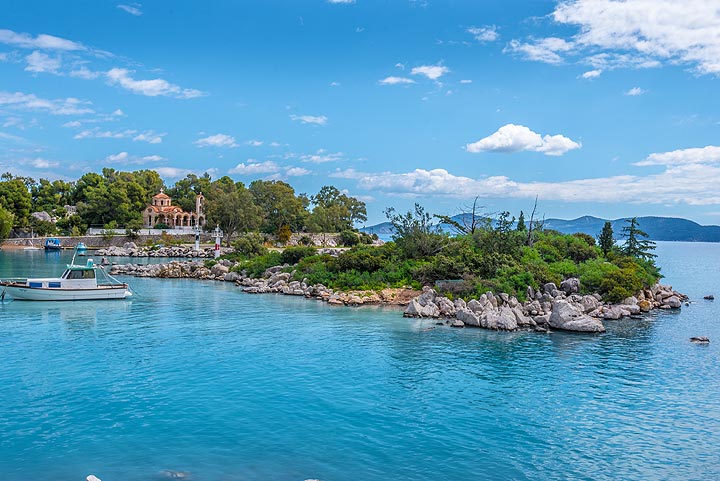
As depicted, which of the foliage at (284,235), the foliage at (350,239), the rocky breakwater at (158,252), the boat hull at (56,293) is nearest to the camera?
the boat hull at (56,293)

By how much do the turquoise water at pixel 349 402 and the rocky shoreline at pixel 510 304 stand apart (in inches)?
47.1

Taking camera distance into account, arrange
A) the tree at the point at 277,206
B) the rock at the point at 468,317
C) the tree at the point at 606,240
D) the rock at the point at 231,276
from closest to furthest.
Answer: the rock at the point at 468,317 < the tree at the point at 606,240 < the rock at the point at 231,276 < the tree at the point at 277,206

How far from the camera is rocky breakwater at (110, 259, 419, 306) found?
36.8 metres

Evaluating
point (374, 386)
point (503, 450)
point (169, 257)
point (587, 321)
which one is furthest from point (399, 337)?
point (169, 257)

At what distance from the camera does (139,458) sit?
1284 centimetres

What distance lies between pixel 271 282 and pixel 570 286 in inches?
873

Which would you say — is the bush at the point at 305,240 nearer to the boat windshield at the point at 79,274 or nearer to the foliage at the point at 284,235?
the foliage at the point at 284,235

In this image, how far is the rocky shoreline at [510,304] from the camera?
28.5 metres

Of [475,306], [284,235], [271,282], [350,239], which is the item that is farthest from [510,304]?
[284,235]

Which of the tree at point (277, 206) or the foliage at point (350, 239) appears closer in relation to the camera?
the foliage at point (350, 239)

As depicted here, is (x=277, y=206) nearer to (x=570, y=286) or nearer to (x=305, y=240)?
(x=305, y=240)

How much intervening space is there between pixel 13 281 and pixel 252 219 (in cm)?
5502

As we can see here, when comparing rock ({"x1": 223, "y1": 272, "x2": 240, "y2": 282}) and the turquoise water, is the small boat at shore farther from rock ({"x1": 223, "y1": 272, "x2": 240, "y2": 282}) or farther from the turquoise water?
the turquoise water

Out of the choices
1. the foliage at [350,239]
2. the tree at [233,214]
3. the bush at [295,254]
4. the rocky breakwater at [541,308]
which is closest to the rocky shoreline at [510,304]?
the rocky breakwater at [541,308]
